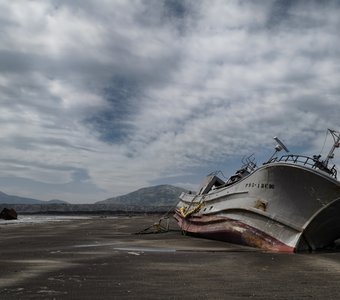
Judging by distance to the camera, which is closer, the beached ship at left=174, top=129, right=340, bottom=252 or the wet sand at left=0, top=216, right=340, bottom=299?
the wet sand at left=0, top=216, right=340, bottom=299

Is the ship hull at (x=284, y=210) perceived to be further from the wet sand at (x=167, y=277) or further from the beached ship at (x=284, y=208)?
the wet sand at (x=167, y=277)

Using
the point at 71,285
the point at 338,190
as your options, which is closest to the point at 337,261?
the point at 338,190

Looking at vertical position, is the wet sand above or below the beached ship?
below

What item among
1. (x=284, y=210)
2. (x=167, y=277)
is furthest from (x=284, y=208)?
(x=167, y=277)

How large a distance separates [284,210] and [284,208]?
0.08 metres

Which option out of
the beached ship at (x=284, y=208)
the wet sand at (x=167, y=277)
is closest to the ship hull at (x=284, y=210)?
the beached ship at (x=284, y=208)

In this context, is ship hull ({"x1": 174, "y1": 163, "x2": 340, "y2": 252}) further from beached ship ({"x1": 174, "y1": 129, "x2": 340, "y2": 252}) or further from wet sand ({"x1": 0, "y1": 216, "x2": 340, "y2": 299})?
wet sand ({"x1": 0, "y1": 216, "x2": 340, "y2": 299})

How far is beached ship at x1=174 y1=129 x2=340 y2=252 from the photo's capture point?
57.4ft

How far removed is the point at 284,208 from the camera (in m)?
18.6

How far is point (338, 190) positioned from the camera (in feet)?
56.2

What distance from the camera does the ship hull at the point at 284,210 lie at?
17484 mm

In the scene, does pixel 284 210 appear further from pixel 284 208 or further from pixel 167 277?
pixel 167 277

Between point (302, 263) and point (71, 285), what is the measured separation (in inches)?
280

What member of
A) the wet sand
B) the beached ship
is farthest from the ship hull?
the wet sand
